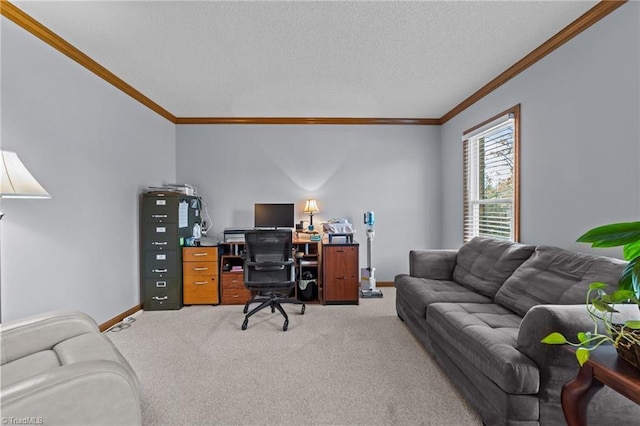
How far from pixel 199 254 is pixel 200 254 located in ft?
0.04

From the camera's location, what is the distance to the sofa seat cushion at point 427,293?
2.60 meters

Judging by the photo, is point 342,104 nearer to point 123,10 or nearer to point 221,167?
point 221,167

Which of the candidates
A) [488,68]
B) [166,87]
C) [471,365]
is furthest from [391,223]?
[166,87]

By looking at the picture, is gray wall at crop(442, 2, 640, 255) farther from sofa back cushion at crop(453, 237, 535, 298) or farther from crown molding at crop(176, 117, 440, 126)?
crown molding at crop(176, 117, 440, 126)

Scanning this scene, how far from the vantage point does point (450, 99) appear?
3.98m

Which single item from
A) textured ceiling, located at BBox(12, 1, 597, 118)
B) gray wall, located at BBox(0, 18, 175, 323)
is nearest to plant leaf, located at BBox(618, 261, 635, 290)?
textured ceiling, located at BBox(12, 1, 597, 118)

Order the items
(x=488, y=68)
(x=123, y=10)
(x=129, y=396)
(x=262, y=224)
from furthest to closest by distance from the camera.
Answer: (x=262, y=224) < (x=488, y=68) < (x=123, y=10) < (x=129, y=396)

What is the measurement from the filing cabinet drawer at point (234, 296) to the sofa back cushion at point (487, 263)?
261 cm

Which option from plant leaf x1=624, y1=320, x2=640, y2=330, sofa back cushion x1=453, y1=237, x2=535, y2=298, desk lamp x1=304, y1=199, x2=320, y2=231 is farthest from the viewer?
desk lamp x1=304, y1=199, x2=320, y2=231

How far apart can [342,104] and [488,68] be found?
1.72 m

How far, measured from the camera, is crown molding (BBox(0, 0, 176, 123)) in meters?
2.16

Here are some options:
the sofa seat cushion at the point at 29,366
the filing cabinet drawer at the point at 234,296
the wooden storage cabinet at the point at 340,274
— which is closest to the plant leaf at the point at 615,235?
the sofa seat cushion at the point at 29,366

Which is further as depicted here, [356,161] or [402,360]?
[356,161]

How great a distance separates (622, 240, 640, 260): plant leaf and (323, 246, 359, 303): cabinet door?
2.96 m
